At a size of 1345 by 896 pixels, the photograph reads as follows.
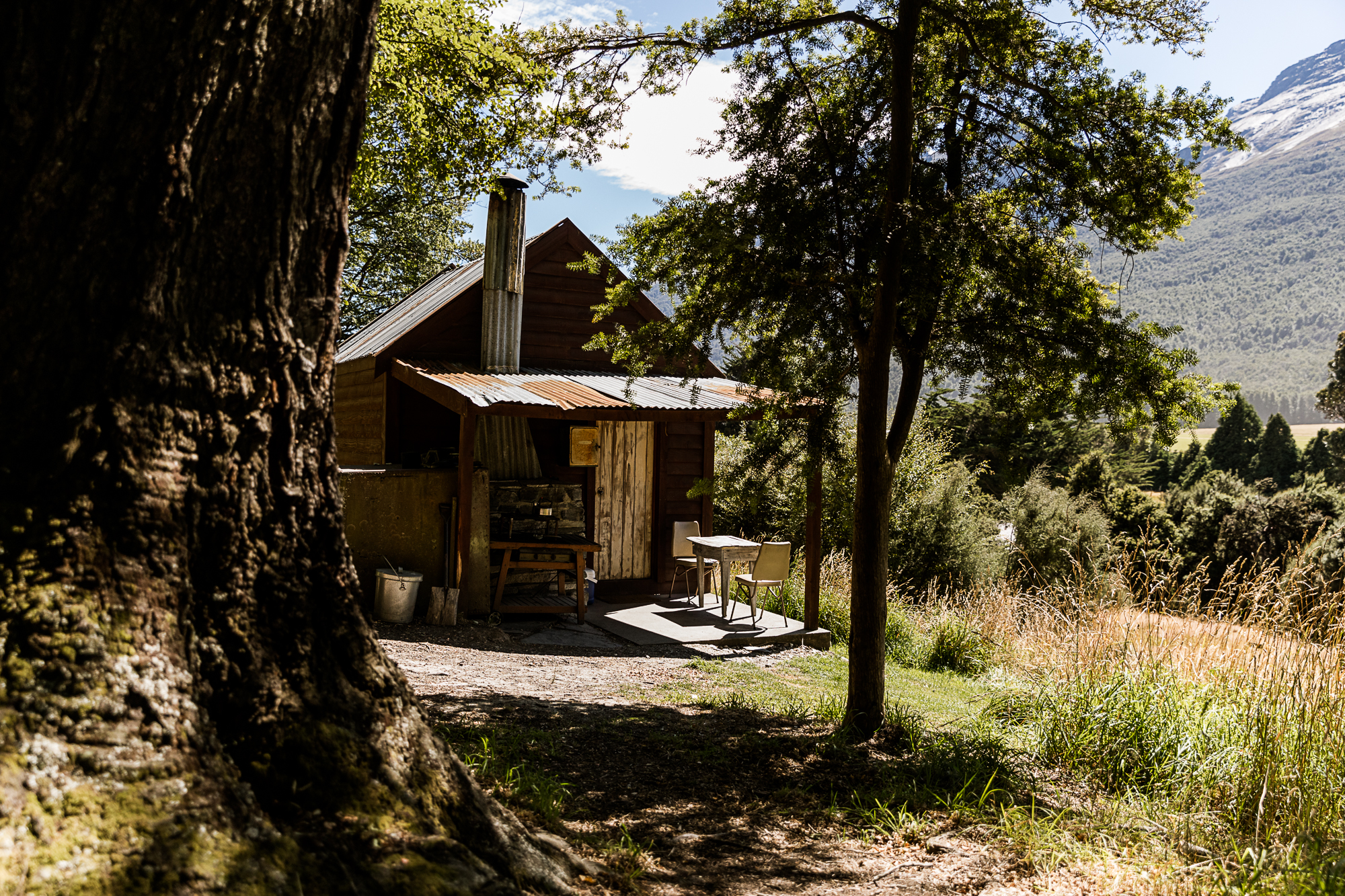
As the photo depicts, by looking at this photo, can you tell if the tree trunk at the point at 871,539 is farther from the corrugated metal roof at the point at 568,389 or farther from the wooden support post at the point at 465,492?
the wooden support post at the point at 465,492

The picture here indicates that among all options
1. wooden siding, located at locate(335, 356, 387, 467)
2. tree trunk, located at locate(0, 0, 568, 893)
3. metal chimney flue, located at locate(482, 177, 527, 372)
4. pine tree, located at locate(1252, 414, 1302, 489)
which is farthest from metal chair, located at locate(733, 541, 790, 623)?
pine tree, located at locate(1252, 414, 1302, 489)

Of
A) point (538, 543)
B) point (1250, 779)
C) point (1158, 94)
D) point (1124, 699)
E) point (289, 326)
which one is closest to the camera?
point (289, 326)

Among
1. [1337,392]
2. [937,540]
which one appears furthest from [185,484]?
[1337,392]

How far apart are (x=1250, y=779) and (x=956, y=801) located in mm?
1324

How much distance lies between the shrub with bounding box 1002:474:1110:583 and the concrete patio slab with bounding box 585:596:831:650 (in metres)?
9.94

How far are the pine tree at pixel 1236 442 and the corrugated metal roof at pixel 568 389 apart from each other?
3814cm

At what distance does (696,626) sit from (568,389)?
11.1 ft

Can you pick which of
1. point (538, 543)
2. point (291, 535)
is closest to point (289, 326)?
point (291, 535)

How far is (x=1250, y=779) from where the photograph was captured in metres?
3.91

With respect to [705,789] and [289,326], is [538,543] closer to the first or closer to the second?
[705,789]

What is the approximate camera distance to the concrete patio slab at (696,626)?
9984mm

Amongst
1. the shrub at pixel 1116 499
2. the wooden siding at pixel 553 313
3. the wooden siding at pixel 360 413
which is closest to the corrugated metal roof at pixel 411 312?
the wooden siding at pixel 360 413

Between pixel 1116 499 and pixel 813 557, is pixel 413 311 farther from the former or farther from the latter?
pixel 1116 499

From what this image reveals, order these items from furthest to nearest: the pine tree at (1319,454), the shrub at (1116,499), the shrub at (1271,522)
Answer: the pine tree at (1319,454) < the shrub at (1116,499) < the shrub at (1271,522)
